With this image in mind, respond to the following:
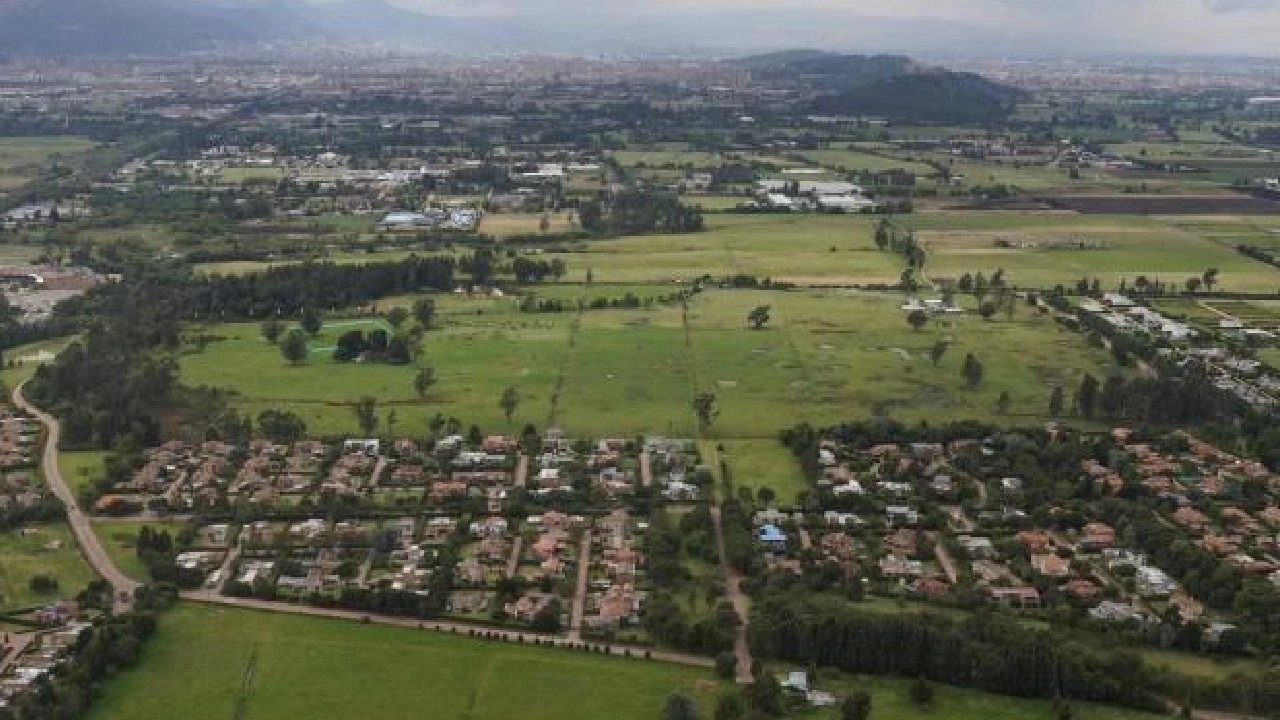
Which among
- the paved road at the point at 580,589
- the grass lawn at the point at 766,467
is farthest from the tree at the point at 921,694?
the grass lawn at the point at 766,467

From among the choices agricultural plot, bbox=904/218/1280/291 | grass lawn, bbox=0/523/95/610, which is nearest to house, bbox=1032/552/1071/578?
grass lawn, bbox=0/523/95/610

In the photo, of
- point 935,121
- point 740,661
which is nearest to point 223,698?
point 740,661

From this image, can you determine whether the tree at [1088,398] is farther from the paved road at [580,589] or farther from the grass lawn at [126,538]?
the grass lawn at [126,538]

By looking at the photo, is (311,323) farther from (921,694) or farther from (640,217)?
(921,694)

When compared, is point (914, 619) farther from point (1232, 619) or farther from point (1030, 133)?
point (1030, 133)

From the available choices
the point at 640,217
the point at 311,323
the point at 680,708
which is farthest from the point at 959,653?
the point at 640,217

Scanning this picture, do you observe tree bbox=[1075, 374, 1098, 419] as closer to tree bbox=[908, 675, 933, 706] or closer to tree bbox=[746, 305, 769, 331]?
tree bbox=[746, 305, 769, 331]
